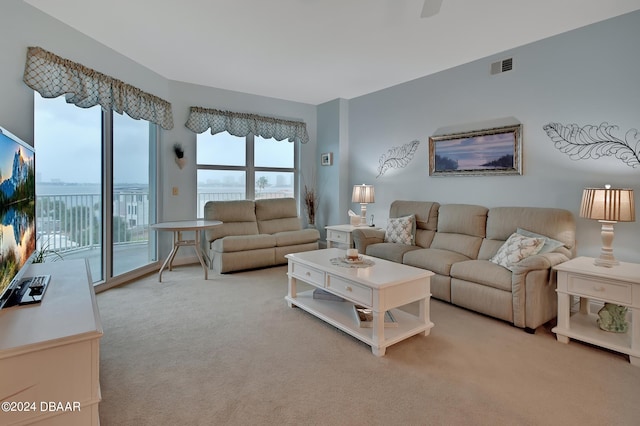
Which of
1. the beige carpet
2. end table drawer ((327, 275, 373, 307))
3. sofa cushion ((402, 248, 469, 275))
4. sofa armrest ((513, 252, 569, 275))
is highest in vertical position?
sofa armrest ((513, 252, 569, 275))

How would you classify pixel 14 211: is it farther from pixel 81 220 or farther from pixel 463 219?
pixel 463 219

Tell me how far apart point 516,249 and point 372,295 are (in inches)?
58.8

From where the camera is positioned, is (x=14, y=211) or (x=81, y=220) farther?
(x=81, y=220)

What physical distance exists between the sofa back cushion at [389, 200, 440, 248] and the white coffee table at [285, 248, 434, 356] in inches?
53.4

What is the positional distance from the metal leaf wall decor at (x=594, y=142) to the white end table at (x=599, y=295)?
935 millimetres

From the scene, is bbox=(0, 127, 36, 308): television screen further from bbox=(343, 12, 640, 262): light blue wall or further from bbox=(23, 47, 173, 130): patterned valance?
bbox=(343, 12, 640, 262): light blue wall

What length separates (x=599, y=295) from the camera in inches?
90.8

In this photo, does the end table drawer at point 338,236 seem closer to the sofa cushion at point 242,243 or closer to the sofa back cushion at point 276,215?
the sofa back cushion at point 276,215

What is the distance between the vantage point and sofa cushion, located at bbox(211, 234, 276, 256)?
4266 mm

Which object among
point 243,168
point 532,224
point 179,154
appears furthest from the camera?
point 243,168

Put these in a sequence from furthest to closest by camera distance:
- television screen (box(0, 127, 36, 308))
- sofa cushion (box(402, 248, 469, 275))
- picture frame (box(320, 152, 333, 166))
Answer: picture frame (box(320, 152, 333, 166)) → sofa cushion (box(402, 248, 469, 275)) → television screen (box(0, 127, 36, 308))

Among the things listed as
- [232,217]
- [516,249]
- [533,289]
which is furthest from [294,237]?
[533,289]

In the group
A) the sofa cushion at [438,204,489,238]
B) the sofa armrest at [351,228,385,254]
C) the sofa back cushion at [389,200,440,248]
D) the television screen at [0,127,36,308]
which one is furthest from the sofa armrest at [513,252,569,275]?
the television screen at [0,127,36,308]

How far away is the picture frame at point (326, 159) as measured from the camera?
222 inches
